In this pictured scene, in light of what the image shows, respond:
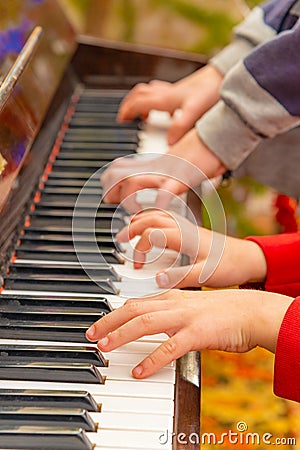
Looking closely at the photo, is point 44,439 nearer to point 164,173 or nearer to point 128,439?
point 128,439

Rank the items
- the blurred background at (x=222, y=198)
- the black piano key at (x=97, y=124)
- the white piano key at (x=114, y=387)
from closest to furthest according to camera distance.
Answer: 1. the white piano key at (x=114, y=387)
2. the black piano key at (x=97, y=124)
3. the blurred background at (x=222, y=198)

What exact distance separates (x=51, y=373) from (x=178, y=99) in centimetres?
97

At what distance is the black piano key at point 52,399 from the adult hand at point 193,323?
0.09 meters

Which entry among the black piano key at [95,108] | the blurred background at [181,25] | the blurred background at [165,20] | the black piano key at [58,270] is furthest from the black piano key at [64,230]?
the blurred background at [165,20]

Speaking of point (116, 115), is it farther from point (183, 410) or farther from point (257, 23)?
point (183, 410)

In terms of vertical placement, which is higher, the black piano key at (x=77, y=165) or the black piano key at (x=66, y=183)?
the black piano key at (x=77, y=165)

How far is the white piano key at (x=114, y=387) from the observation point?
930mm

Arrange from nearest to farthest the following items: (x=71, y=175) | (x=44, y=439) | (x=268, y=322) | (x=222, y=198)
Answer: (x=44, y=439), (x=268, y=322), (x=71, y=175), (x=222, y=198)

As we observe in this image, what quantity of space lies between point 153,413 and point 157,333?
132 millimetres

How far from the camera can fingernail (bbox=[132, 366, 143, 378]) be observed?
3.14 feet

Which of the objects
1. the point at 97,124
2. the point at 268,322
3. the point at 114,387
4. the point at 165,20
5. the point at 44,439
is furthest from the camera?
the point at 165,20

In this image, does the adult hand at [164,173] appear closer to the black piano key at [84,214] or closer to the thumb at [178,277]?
the black piano key at [84,214]

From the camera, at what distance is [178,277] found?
1168 mm

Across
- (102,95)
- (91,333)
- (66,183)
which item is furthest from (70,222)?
(102,95)
